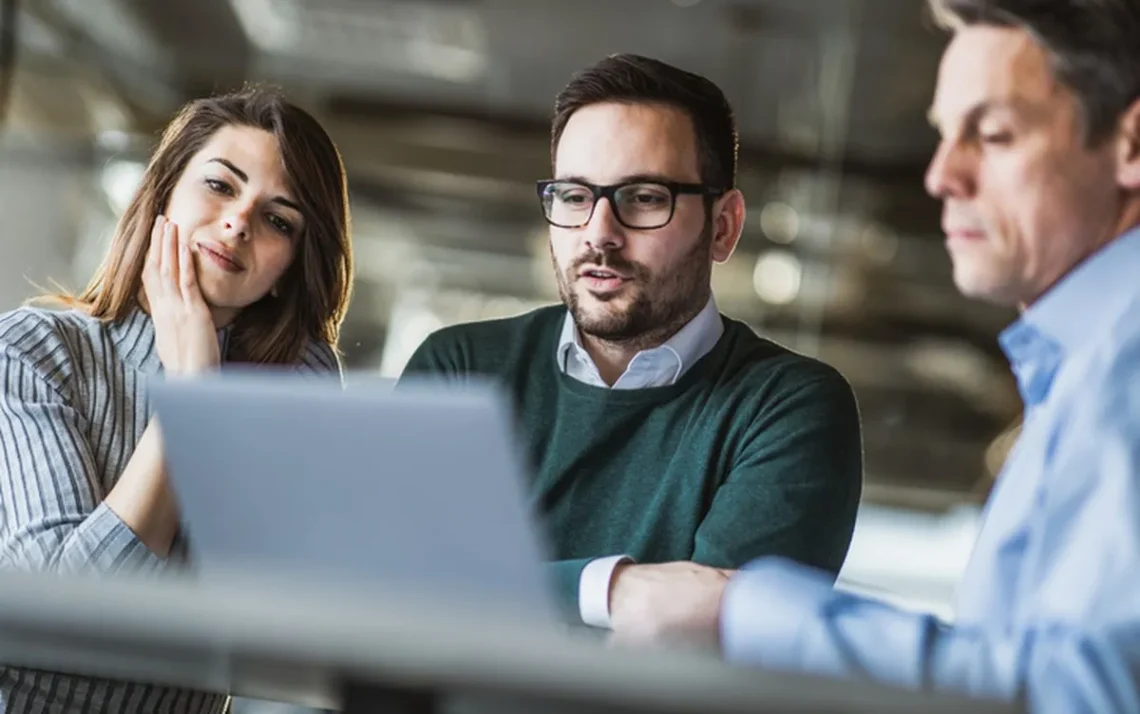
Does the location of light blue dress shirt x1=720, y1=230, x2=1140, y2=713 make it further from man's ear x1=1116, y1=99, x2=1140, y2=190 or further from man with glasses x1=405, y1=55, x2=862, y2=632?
man with glasses x1=405, y1=55, x2=862, y2=632

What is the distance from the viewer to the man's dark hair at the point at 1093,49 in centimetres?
118

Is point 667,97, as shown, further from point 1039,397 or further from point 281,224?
point 1039,397

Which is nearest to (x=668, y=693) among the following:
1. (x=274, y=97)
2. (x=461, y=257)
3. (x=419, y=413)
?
(x=419, y=413)

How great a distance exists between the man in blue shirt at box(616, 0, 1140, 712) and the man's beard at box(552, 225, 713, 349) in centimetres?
46

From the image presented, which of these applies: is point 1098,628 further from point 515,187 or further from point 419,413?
point 515,187

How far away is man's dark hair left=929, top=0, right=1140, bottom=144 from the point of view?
1179 mm

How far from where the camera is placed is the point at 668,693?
74 centimetres

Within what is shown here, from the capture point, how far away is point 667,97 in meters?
1.73

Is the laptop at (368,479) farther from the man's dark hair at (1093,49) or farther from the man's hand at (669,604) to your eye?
the man's dark hair at (1093,49)

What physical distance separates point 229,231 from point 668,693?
1.15 m

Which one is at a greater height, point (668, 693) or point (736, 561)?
point (668, 693)

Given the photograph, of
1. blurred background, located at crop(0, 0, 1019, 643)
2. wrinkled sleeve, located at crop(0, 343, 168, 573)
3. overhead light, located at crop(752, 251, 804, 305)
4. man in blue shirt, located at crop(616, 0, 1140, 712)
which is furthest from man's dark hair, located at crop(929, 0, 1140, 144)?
overhead light, located at crop(752, 251, 804, 305)

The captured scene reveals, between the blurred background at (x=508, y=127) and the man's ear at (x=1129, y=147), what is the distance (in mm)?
3748

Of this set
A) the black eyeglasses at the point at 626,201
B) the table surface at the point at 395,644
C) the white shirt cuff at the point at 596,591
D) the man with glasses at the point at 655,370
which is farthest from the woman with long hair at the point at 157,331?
the table surface at the point at 395,644
